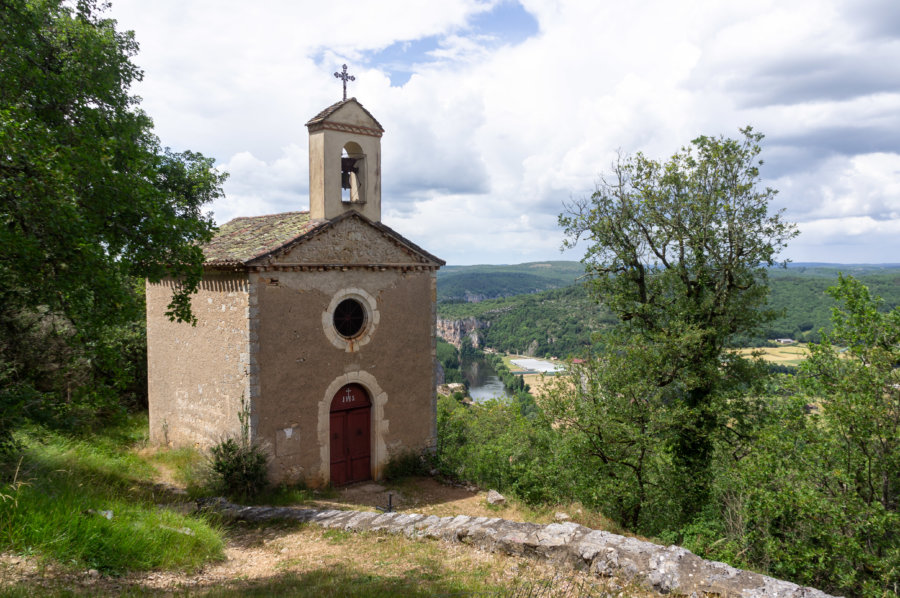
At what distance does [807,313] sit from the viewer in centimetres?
4406

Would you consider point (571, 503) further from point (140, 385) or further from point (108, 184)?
point (140, 385)

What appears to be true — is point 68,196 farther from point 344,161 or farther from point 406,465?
point 406,465

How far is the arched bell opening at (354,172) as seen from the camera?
1312cm

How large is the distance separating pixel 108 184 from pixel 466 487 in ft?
31.0

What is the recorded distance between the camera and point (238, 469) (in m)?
10.9

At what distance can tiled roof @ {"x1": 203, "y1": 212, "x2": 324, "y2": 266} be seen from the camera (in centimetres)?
1123

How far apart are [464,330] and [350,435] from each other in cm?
9860

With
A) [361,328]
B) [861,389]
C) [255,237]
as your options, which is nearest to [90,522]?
[361,328]

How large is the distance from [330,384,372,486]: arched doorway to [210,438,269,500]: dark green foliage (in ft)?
5.80

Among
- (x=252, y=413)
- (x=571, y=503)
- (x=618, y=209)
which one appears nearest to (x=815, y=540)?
(x=571, y=503)

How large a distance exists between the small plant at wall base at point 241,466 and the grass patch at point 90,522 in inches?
46.2

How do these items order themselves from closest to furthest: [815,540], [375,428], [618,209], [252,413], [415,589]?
[415,589] < [815,540] < [252,413] < [375,428] < [618,209]

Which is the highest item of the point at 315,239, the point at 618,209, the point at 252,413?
the point at 618,209

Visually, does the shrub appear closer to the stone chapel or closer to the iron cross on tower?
the stone chapel
